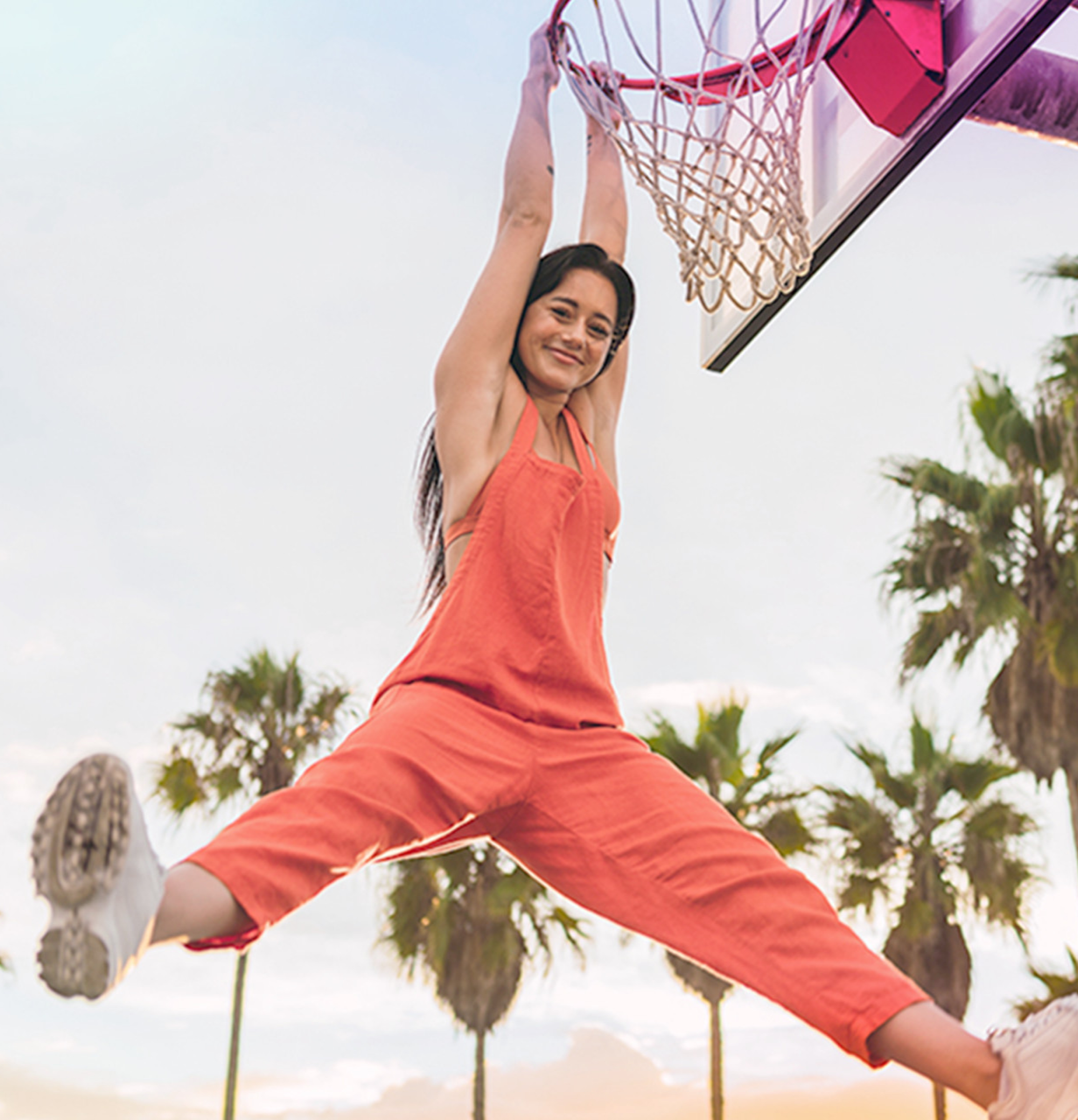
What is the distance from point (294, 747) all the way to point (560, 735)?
1050 centimetres

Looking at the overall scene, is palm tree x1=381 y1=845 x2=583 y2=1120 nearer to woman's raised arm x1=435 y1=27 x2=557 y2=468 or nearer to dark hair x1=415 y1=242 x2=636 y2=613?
dark hair x1=415 y1=242 x2=636 y2=613

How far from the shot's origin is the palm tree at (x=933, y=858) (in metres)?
10.6

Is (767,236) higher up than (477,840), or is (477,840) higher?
(767,236)

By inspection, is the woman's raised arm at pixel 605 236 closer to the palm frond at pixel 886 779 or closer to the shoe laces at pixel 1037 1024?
the shoe laces at pixel 1037 1024

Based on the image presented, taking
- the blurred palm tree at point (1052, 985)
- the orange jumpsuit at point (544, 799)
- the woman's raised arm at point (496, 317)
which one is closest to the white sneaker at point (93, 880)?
the orange jumpsuit at point (544, 799)

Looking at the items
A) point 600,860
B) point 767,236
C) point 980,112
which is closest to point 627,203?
point 767,236

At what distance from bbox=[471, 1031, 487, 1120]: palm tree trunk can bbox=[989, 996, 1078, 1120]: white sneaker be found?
35.5 feet

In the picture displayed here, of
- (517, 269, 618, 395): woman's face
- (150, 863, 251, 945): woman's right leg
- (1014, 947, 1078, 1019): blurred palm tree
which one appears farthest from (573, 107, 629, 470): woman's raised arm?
(1014, 947, 1078, 1019): blurred palm tree

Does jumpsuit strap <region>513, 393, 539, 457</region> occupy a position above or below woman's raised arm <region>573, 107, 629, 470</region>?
below

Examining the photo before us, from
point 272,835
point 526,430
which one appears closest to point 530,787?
point 272,835

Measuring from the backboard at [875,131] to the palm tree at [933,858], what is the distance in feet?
25.8

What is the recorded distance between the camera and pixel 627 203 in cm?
334

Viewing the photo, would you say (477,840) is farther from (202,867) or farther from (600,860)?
(202,867)

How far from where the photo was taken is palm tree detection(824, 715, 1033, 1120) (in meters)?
10.6
